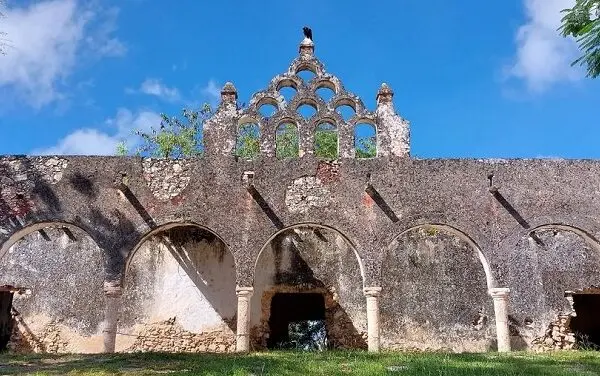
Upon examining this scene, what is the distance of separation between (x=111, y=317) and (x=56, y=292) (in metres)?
4.26

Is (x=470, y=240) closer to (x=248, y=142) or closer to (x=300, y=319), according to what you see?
(x=300, y=319)

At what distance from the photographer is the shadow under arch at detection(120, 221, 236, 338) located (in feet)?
47.5

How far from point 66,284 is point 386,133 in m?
8.46

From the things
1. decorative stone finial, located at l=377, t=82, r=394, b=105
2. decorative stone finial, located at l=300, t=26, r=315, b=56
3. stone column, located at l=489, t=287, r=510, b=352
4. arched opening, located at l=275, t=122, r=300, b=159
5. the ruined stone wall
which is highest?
arched opening, located at l=275, t=122, r=300, b=159

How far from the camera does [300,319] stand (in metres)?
15.7

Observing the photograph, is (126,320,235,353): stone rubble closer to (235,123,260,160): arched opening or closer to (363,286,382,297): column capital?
(363,286,382,297): column capital

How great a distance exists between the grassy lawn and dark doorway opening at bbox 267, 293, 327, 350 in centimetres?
580

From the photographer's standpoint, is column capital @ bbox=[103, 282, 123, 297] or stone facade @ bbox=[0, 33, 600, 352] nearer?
column capital @ bbox=[103, 282, 123, 297]

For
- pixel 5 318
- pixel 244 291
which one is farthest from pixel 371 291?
pixel 5 318

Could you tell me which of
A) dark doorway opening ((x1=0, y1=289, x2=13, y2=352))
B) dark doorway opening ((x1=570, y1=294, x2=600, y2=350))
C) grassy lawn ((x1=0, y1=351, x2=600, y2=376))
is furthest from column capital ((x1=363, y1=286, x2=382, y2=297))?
dark doorway opening ((x1=0, y1=289, x2=13, y2=352))

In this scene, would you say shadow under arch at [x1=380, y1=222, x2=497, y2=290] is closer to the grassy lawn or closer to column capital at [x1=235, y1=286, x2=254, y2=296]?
the grassy lawn

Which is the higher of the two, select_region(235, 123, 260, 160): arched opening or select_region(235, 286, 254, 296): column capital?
select_region(235, 123, 260, 160): arched opening

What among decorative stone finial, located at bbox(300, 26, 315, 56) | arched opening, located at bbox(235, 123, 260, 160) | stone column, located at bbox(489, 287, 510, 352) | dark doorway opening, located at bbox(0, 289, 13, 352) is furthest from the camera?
arched opening, located at bbox(235, 123, 260, 160)

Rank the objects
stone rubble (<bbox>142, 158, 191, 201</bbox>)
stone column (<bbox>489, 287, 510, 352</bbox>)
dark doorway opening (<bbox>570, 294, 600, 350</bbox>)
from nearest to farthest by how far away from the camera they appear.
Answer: stone column (<bbox>489, 287, 510, 352</bbox>) → stone rubble (<bbox>142, 158, 191, 201</bbox>) → dark doorway opening (<bbox>570, 294, 600, 350</bbox>)
